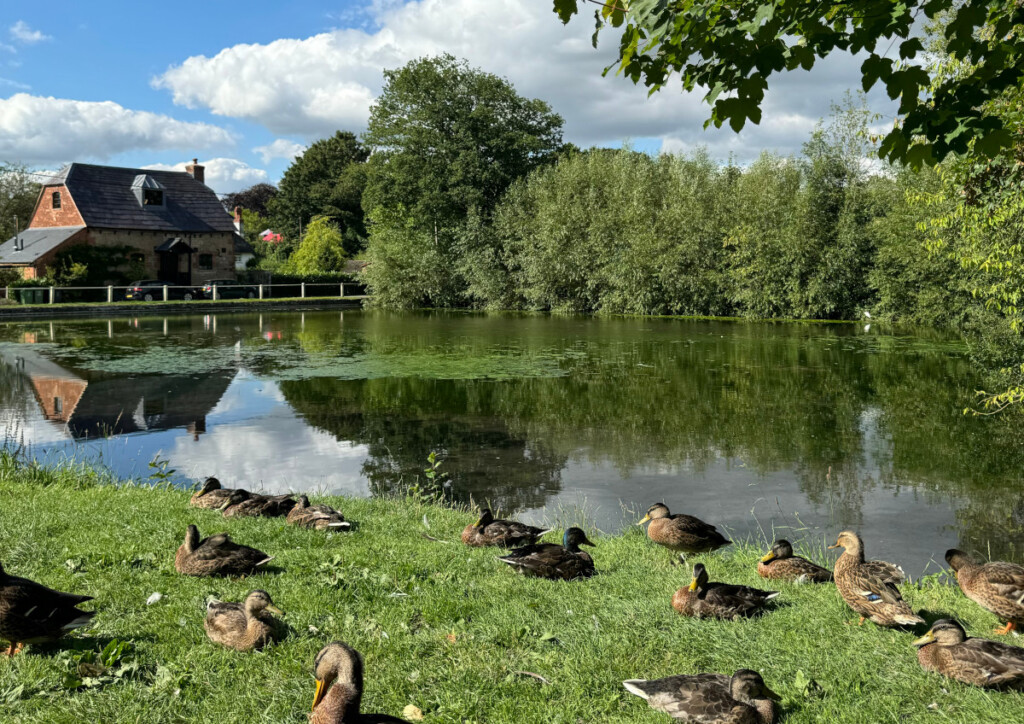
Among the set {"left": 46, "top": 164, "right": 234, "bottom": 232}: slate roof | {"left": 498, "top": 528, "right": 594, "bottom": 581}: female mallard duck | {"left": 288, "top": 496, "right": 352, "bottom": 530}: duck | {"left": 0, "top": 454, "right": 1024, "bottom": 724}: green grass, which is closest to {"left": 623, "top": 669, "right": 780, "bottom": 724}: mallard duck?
{"left": 0, "top": 454, "right": 1024, "bottom": 724}: green grass

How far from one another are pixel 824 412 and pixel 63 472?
14914mm

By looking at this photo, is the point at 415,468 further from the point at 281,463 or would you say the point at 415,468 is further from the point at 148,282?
A: the point at 148,282

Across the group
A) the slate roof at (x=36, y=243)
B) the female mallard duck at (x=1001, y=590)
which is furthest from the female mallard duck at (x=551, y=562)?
the slate roof at (x=36, y=243)

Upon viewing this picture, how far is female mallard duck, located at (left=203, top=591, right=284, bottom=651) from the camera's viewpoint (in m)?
5.09

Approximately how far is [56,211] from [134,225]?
5882 mm

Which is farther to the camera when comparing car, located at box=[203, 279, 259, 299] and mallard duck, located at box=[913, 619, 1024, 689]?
car, located at box=[203, 279, 259, 299]

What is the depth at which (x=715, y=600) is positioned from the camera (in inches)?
234

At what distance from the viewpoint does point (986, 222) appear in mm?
12641

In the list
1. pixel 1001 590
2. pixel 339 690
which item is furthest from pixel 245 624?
pixel 1001 590

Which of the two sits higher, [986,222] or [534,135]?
[534,135]

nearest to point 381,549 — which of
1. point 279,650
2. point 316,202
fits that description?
point 279,650

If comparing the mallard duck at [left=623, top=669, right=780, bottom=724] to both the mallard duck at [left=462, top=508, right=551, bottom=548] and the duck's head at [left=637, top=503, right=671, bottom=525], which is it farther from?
the duck's head at [left=637, top=503, right=671, bottom=525]

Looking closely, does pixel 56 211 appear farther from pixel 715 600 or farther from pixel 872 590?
pixel 872 590

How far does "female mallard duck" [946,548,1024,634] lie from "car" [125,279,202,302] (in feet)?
176
